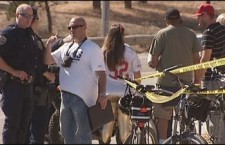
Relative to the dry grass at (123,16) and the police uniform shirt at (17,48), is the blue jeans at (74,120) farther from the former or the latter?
the dry grass at (123,16)

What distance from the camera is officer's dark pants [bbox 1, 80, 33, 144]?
668 centimetres

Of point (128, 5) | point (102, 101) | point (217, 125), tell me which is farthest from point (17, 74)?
point (128, 5)

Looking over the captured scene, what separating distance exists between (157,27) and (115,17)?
2720mm

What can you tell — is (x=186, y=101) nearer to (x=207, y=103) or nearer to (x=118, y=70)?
(x=207, y=103)

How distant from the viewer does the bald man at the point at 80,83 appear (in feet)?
20.9

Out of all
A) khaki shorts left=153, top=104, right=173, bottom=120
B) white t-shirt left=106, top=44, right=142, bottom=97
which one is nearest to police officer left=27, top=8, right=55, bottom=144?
white t-shirt left=106, top=44, right=142, bottom=97

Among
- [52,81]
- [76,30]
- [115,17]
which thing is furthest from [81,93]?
[115,17]

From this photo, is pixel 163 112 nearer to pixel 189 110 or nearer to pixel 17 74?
pixel 189 110

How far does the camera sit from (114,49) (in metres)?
7.31

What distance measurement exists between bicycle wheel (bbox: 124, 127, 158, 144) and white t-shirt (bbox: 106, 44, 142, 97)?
87cm

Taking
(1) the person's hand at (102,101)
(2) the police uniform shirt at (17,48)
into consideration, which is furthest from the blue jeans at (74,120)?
(2) the police uniform shirt at (17,48)

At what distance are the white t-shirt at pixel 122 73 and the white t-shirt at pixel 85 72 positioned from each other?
0.90 metres

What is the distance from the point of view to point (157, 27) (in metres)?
26.1

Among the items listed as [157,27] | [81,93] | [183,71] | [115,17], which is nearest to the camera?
[81,93]
